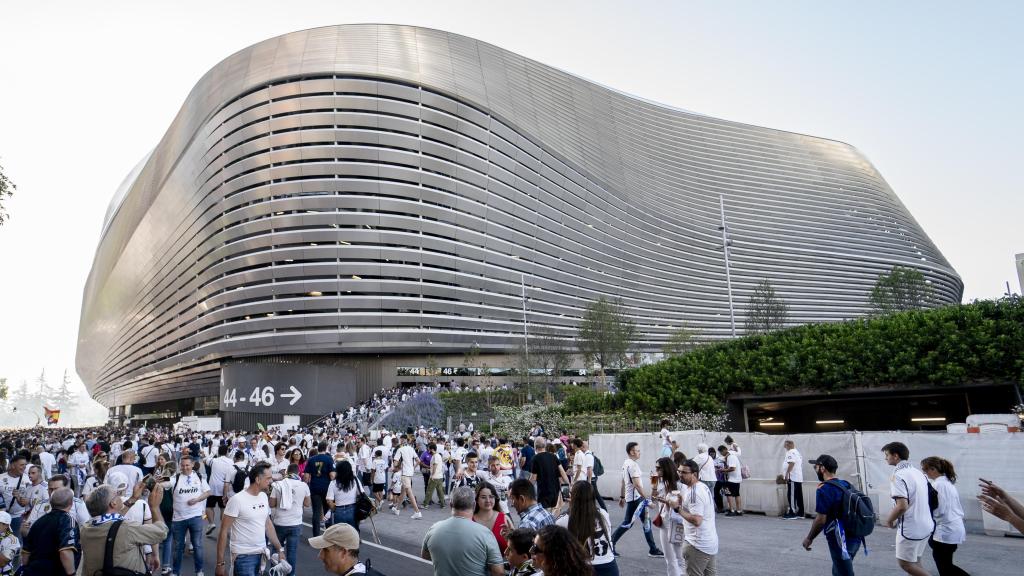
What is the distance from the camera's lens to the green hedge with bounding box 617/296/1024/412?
68.4 feet

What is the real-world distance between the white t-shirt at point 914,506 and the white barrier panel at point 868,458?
633cm

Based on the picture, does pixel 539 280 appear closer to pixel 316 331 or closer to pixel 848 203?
pixel 316 331

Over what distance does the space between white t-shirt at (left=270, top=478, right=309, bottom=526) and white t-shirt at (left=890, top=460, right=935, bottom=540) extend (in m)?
6.96

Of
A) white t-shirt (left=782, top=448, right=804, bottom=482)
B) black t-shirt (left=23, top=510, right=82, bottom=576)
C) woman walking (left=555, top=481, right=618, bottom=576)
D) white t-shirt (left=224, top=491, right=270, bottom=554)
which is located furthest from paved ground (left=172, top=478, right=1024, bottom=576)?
woman walking (left=555, top=481, right=618, bottom=576)

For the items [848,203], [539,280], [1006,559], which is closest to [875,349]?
[1006,559]

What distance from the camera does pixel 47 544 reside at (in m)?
5.57

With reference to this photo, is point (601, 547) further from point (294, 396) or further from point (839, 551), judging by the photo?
point (294, 396)

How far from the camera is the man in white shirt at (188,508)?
8.69 m

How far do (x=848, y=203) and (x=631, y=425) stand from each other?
103847 millimetres

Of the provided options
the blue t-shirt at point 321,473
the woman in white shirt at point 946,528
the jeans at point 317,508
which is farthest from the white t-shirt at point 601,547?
the jeans at point 317,508

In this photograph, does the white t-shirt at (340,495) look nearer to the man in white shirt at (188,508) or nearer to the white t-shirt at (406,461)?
the man in white shirt at (188,508)

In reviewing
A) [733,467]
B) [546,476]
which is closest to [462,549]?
[546,476]

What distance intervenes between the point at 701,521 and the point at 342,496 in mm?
5549

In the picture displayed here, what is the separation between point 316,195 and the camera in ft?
182
